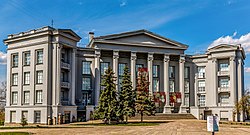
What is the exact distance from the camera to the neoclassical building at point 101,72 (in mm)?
47250

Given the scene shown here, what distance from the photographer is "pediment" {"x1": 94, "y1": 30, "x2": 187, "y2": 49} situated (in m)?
59.6

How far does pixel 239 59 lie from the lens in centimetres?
6025

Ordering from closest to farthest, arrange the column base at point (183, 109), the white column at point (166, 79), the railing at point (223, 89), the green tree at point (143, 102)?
1. the green tree at point (143, 102)
2. the railing at point (223, 89)
3. the white column at point (166, 79)
4. the column base at point (183, 109)

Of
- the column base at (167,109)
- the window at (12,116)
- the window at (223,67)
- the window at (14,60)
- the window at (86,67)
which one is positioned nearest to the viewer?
the window at (12,116)

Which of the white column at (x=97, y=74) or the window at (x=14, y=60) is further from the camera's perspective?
the white column at (x=97, y=74)

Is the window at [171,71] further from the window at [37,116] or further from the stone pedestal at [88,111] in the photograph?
the window at [37,116]

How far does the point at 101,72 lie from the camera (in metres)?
59.3

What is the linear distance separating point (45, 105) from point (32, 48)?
28.0ft

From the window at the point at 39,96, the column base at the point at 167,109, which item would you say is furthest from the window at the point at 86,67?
the column base at the point at 167,109

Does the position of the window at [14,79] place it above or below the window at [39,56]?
below

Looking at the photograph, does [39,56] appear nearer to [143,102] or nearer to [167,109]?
[143,102]

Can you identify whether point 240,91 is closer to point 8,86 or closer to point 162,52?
point 162,52

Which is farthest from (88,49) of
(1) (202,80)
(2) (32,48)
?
(1) (202,80)

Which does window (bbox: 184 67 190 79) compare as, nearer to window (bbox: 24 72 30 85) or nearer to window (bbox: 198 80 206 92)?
window (bbox: 198 80 206 92)
